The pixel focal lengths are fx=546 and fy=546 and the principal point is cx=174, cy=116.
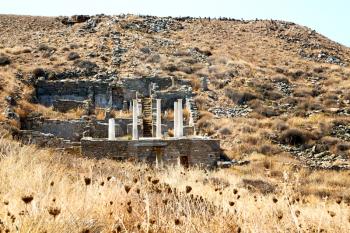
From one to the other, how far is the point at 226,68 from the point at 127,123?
14.3 m

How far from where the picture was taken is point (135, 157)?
20781 mm

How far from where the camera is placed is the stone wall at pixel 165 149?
20.9 metres

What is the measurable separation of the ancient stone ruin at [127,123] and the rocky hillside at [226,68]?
Result: 1.24m

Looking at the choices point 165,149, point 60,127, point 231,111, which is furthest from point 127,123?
point 165,149

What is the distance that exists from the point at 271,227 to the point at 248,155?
20147mm

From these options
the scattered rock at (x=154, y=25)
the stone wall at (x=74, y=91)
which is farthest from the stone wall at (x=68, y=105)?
the scattered rock at (x=154, y=25)

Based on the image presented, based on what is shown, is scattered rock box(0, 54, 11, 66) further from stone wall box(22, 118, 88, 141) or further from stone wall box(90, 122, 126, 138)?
stone wall box(90, 122, 126, 138)

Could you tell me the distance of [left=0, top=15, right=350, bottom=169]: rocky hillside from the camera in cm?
2772

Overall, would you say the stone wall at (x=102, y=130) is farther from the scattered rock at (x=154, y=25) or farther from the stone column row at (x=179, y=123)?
the scattered rock at (x=154, y=25)

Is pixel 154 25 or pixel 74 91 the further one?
pixel 154 25

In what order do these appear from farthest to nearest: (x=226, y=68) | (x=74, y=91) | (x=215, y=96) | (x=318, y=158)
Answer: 1. (x=226, y=68)
2. (x=215, y=96)
3. (x=74, y=91)
4. (x=318, y=158)

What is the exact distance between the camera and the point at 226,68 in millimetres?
40688

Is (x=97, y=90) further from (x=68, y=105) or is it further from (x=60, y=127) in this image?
(x=60, y=127)

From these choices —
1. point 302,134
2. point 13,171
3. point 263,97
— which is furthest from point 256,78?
point 13,171
